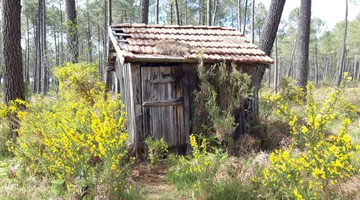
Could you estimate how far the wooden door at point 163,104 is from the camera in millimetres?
5605

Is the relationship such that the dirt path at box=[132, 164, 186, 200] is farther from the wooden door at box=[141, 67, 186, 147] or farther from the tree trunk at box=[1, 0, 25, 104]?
the tree trunk at box=[1, 0, 25, 104]

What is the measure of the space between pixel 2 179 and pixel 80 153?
2.07 meters

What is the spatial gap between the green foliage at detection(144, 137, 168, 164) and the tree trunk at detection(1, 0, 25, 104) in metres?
3.84

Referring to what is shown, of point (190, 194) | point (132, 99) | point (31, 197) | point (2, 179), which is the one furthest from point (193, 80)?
point (2, 179)

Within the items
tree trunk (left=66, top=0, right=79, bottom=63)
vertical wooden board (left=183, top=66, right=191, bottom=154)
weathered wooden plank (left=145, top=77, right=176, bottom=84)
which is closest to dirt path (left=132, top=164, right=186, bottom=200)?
vertical wooden board (left=183, top=66, right=191, bottom=154)

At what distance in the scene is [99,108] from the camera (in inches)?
188

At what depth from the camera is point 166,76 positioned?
5680 mm

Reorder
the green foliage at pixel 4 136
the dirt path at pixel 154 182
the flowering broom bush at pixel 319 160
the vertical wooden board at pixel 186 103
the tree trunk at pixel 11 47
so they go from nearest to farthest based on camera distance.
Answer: the flowering broom bush at pixel 319 160
the dirt path at pixel 154 182
the vertical wooden board at pixel 186 103
the green foliage at pixel 4 136
the tree trunk at pixel 11 47

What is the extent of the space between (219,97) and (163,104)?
1.32m

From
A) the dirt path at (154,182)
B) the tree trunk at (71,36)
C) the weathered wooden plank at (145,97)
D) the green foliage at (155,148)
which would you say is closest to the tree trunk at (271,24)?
the weathered wooden plank at (145,97)

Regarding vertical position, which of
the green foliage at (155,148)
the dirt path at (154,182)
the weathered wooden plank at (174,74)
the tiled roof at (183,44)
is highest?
the tiled roof at (183,44)

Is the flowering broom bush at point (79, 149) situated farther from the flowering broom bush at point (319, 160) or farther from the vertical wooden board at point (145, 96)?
the flowering broom bush at point (319, 160)

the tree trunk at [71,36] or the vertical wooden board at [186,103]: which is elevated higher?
the tree trunk at [71,36]

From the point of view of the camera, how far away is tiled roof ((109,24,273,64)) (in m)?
5.43
